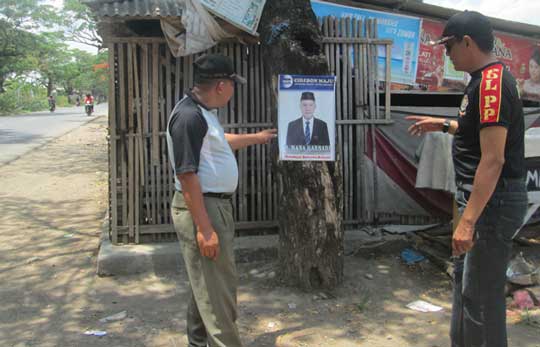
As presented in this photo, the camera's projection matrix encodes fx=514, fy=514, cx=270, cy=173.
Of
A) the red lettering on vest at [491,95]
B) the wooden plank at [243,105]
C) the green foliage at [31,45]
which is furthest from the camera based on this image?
the green foliage at [31,45]

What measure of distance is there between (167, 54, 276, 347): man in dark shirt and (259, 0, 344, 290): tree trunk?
142cm

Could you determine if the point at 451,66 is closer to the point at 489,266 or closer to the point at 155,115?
the point at 155,115

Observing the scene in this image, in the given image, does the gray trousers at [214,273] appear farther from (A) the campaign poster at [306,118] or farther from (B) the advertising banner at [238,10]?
(B) the advertising banner at [238,10]

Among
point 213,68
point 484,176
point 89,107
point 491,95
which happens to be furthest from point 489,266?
point 89,107

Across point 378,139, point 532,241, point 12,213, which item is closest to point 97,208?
point 12,213

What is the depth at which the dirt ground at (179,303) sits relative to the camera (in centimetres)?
372

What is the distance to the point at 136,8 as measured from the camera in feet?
15.5

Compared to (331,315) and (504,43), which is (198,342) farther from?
(504,43)

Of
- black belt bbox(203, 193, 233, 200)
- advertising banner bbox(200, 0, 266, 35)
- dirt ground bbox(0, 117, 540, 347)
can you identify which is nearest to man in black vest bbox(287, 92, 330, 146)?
advertising banner bbox(200, 0, 266, 35)

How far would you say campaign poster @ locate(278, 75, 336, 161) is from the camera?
4.27 metres

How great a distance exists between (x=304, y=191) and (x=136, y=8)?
7.54ft

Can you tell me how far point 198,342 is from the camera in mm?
3184

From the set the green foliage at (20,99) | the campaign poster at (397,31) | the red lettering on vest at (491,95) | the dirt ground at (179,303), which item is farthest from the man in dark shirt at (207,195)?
the green foliage at (20,99)

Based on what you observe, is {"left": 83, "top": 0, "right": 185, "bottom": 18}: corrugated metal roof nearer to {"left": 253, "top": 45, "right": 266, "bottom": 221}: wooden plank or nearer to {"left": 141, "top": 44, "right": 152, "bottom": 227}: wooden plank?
{"left": 141, "top": 44, "right": 152, "bottom": 227}: wooden plank
